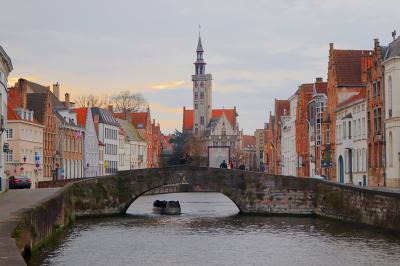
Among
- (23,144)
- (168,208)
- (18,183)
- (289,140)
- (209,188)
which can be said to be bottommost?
(168,208)

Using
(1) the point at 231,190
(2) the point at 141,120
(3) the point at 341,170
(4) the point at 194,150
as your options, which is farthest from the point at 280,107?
(1) the point at 231,190

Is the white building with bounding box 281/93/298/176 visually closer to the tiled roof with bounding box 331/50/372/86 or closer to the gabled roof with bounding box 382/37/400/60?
the tiled roof with bounding box 331/50/372/86

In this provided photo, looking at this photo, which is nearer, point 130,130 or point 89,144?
point 89,144

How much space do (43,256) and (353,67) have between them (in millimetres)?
43163

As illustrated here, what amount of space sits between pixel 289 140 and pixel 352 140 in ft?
107

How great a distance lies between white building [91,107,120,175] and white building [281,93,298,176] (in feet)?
71.5

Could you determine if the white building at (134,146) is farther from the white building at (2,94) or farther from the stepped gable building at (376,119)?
the white building at (2,94)

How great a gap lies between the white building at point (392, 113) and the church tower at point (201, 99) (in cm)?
12672

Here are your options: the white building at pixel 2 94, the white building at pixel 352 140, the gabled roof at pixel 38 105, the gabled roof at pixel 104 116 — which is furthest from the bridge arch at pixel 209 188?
the gabled roof at pixel 104 116

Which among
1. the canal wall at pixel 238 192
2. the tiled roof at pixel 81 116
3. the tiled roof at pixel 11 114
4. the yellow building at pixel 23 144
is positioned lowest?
the canal wall at pixel 238 192

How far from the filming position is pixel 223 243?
35312mm

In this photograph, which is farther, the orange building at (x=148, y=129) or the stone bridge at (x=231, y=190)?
the orange building at (x=148, y=129)

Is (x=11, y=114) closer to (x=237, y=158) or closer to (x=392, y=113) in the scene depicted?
(x=392, y=113)

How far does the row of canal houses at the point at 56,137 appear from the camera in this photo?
7119 cm
